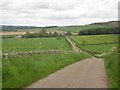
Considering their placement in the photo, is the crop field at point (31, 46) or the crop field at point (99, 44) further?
the crop field at point (99, 44)

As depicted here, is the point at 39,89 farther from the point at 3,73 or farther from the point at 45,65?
the point at 45,65

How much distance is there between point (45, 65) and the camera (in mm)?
23297

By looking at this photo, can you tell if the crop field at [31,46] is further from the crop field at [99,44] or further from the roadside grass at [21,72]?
the roadside grass at [21,72]

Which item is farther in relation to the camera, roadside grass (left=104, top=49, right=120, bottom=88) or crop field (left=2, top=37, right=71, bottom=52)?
crop field (left=2, top=37, right=71, bottom=52)

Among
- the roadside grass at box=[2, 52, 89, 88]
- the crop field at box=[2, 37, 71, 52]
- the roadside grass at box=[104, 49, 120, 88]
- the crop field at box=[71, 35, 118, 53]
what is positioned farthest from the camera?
the crop field at box=[71, 35, 118, 53]

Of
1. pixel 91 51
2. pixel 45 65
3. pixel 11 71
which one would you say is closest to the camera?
pixel 11 71

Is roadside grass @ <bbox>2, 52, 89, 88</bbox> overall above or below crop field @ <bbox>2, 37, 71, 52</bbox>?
above

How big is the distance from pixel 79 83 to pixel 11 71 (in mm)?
3557

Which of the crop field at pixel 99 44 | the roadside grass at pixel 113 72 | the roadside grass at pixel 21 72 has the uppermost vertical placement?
the roadside grass at pixel 21 72

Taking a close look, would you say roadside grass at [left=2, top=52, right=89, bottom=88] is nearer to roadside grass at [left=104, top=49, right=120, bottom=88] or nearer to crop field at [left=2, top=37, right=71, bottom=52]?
roadside grass at [left=104, top=49, right=120, bottom=88]

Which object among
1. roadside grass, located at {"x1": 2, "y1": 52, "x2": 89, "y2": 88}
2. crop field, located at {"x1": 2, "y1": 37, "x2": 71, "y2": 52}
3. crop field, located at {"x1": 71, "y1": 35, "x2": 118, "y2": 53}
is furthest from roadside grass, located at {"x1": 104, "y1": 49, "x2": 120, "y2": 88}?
crop field, located at {"x1": 71, "y1": 35, "x2": 118, "y2": 53}

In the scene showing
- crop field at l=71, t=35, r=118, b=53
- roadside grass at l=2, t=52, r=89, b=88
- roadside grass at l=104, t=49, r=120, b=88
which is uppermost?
roadside grass at l=2, t=52, r=89, b=88

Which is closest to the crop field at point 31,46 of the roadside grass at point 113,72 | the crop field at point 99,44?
the crop field at point 99,44

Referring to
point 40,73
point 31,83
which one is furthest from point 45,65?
point 31,83
